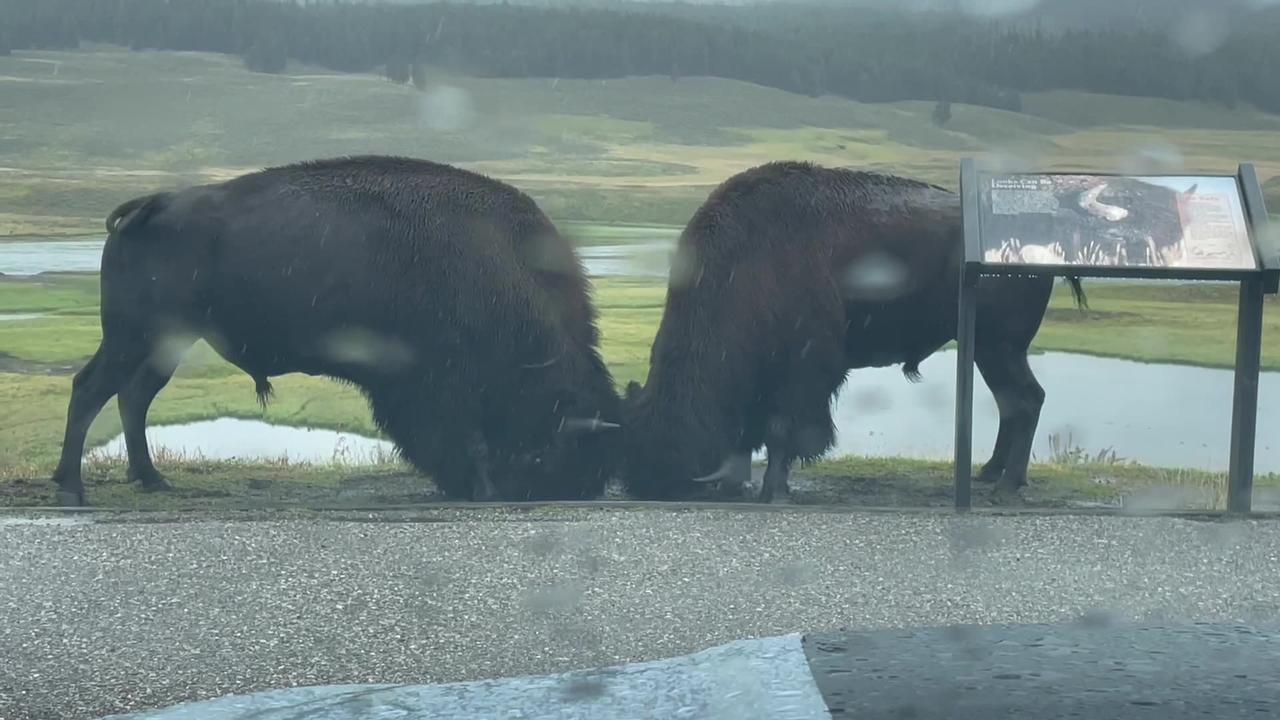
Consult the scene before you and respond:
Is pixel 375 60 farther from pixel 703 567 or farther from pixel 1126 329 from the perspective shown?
pixel 703 567

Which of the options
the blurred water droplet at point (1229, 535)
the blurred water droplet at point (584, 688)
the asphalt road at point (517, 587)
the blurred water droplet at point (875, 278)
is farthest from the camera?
the blurred water droplet at point (875, 278)

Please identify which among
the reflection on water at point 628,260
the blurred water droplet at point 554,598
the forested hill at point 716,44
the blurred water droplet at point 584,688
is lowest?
the blurred water droplet at point 554,598

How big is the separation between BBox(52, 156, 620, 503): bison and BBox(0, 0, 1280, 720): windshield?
22mm

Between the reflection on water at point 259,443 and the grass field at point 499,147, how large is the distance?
0.20m

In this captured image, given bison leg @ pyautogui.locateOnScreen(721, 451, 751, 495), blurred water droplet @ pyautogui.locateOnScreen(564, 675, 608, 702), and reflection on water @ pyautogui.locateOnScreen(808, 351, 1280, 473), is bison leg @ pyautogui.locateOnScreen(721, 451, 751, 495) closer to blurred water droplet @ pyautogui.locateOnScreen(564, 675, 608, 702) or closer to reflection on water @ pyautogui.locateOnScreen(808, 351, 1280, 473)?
reflection on water @ pyautogui.locateOnScreen(808, 351, 1280, 473)

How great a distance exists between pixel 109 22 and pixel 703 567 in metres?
8.79

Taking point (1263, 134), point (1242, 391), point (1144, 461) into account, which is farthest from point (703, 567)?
point (1263, 134)

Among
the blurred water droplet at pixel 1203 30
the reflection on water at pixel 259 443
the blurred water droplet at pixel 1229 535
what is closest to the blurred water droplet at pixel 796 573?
the blurred water droplet at pixel 1229 535

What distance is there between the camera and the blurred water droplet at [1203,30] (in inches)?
543

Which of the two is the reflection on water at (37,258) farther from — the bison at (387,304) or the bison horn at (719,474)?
the bison horn at (719,474)

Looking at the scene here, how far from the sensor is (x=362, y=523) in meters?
6.06

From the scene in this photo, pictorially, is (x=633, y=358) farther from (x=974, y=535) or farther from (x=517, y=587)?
(x=517, y=587)

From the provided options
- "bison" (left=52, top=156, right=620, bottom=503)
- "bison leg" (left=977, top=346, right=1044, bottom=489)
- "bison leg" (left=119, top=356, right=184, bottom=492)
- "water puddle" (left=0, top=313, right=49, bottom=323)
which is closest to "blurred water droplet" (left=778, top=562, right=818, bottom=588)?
"bison" (left=52, top=156, right=620, bottom=503)

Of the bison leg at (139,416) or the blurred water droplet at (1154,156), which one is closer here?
the bison leg at (139,416)
